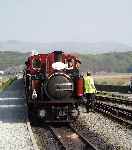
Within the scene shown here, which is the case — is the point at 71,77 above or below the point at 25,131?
above

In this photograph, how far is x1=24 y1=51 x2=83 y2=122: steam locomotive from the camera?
68.0 ft

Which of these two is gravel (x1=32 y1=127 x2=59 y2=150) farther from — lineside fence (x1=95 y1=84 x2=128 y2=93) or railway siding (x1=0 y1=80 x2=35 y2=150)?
lineside fence (x1=95 y1=84 x2=128 y2=93)

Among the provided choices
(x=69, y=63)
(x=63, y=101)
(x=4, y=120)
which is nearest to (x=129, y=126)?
(x=63, y=101)

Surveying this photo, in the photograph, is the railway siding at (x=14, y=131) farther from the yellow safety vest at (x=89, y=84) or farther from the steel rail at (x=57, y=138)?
the yellow safety vest at (x=89, y=84)

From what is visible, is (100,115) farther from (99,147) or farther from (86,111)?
(99,147)

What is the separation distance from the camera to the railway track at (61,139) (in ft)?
51.1

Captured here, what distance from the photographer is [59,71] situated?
20984mm

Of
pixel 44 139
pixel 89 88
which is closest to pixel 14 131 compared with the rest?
pixel 44 139

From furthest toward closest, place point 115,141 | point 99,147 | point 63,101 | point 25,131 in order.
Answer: point 63,101 < point 25,131 < point 115,141 < point 99,147

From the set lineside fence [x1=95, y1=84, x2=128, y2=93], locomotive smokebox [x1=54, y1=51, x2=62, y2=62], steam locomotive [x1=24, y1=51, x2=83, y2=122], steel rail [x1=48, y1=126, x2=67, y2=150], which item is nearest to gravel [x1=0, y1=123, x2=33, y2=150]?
steel rail [x1=48, y1=126, x2=67, y2=150]

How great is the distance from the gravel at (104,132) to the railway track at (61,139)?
0.33 m

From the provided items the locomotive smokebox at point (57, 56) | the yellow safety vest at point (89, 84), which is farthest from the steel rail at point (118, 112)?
the locomotive smokebox at point (57, 56)

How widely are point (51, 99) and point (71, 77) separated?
119cm

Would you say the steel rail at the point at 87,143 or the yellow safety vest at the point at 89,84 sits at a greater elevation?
the yellow safety vest at the point at 89,84
